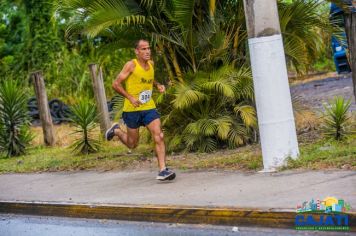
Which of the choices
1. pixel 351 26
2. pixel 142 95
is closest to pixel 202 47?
pixel 142 95

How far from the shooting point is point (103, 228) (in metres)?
8.15

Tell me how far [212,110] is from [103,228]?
187 inches

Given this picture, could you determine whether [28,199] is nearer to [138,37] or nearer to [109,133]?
[109,133]

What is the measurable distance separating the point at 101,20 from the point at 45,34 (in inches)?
770

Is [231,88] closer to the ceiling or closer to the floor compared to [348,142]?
closer to the ceiling

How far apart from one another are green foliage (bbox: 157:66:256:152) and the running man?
1823 millimetres

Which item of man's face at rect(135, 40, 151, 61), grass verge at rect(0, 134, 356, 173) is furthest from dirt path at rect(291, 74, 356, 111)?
man's face at rect(135, 40, 151, 61)

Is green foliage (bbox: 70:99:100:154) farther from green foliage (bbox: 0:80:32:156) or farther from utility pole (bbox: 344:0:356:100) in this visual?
utility pole (bbox: 344:0:356:100)

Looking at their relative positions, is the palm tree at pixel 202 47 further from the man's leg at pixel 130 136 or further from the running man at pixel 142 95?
the running man at pixel 142 95

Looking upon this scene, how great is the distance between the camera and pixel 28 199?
995 cm

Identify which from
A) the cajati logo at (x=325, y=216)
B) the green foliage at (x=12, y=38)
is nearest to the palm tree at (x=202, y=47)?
the cajati logo at (x=325, y=216)

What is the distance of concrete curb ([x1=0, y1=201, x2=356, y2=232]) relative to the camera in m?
6.98

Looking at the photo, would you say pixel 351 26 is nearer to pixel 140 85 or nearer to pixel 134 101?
pixel 140 85

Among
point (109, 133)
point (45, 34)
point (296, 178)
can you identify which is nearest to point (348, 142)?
point (296, 178)
